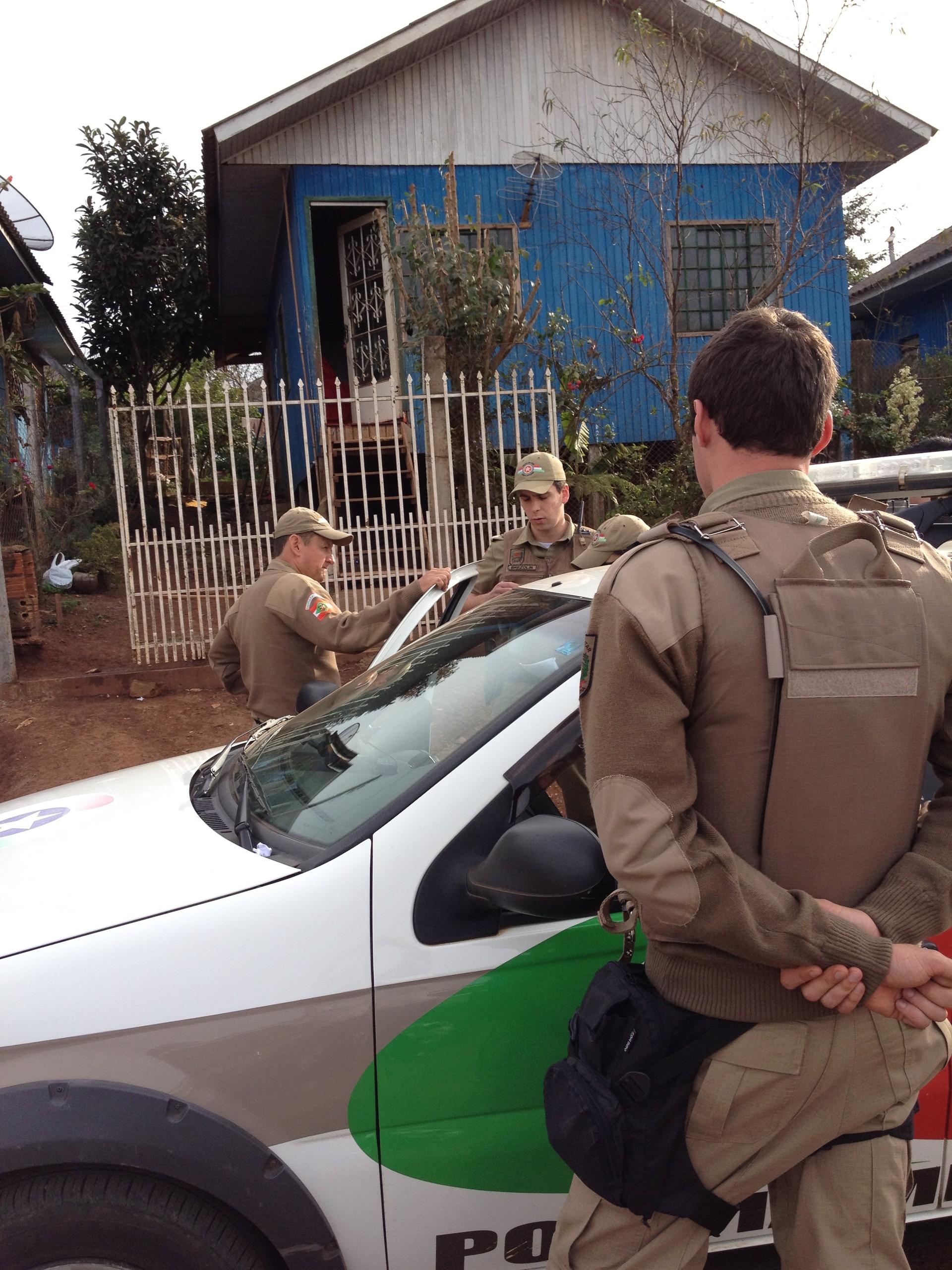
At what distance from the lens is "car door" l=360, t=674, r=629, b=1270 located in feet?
5.83

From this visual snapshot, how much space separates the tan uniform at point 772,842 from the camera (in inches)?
54.4

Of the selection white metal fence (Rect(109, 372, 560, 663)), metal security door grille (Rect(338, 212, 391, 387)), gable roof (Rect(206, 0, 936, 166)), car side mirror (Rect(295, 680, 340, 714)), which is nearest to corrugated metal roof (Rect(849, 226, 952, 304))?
gable roof (Rect(206, 0, 936, 166))

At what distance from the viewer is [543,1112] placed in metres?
1.82

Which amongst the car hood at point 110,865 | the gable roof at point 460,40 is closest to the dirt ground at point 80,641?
the gable roof at point 460,40

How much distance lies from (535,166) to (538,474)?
27.3 feet

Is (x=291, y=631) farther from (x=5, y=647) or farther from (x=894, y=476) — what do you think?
(x=5, y=647)

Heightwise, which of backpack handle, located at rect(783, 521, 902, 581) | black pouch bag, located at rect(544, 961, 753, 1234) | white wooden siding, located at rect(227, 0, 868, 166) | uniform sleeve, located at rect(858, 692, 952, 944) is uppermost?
white wooden siding, located at rect(227, 0, 868, 166)

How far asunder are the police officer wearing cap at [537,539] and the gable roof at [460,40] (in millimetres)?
7653

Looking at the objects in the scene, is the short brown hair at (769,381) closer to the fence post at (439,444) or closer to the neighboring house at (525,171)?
the fence post at (439,444)

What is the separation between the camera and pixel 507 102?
1175 centimetres

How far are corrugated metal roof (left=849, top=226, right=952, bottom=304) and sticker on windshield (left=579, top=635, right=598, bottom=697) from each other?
15218 millimetres

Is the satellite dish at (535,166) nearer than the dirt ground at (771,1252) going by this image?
No

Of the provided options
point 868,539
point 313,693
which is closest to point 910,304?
point 313,693

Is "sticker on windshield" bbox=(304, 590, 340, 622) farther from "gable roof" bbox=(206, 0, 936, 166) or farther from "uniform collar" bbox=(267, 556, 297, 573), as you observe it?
"gable roof" bbox=(206, 0, 936, 166)
